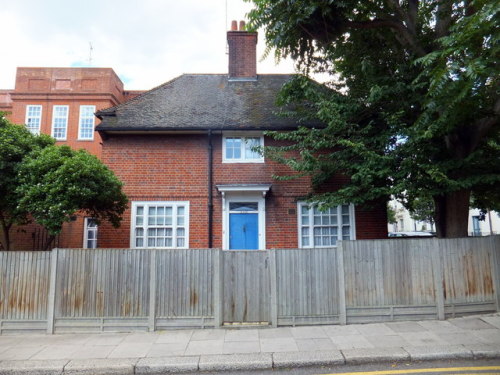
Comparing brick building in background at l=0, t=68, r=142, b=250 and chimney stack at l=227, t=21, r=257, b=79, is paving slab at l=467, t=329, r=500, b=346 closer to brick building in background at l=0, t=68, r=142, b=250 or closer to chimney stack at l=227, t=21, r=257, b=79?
chimney stack at l=227, t=21, r=257, b=79

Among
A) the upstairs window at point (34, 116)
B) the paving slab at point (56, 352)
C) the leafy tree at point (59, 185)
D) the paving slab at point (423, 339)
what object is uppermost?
the upstairs window at point (34, 116)

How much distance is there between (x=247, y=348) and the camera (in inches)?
236

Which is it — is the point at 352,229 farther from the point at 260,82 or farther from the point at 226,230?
the point at 260,82

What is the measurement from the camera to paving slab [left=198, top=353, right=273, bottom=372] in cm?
539

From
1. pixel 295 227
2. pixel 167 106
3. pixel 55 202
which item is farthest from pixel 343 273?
pixel 167 106

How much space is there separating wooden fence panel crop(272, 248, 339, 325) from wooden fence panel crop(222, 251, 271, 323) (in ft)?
1.01

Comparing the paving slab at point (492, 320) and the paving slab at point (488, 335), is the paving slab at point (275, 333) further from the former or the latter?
the paving slab at point (492, 320)

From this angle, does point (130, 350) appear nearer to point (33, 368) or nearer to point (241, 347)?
point (33, 368)

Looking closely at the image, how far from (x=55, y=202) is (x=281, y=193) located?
6.95 m

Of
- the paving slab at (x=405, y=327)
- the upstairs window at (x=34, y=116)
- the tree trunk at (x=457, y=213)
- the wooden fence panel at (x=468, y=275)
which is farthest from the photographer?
the upstairs window at (x=34, y=116)

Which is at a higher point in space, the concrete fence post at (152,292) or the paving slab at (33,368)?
the concrete fence post at (152,292)

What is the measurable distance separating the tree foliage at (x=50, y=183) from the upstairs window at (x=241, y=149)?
12.9 ft

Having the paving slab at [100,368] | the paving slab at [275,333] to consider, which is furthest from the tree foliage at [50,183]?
the paving slab at [275,333]

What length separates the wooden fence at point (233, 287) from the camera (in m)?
7.18
